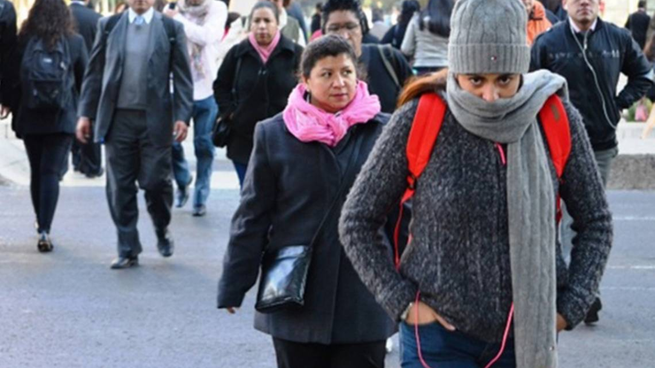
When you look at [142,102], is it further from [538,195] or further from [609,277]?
[538,195]

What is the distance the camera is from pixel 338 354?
4855 millimetres

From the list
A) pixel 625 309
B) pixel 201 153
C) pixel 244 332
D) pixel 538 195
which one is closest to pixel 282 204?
pixel 538 195

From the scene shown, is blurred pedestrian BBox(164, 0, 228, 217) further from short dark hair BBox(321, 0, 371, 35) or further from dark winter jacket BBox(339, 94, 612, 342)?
dark winter jacket BBox(339, 94, 612, 342)

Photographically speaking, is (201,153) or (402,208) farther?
(201,153)

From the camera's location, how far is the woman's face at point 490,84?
12.0 feet

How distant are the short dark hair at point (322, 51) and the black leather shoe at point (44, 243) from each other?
17.8 ft

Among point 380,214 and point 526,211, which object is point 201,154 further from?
point 526,211

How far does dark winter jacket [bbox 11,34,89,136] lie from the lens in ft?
32.8

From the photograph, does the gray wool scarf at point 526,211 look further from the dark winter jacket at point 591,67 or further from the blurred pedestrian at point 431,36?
the blurred pedestrian at point 431,36

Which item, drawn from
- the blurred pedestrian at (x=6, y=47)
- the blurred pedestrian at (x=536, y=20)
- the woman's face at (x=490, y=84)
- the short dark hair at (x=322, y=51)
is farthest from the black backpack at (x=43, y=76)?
the woman's face at (x=490, y=84)

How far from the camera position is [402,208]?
445cm

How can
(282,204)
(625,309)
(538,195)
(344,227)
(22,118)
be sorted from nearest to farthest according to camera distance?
(538,195)
(344,227)
(282,204)
(625,309)
(22,118)

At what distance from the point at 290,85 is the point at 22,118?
2.12 meters

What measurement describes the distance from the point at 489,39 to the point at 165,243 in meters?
6.48
